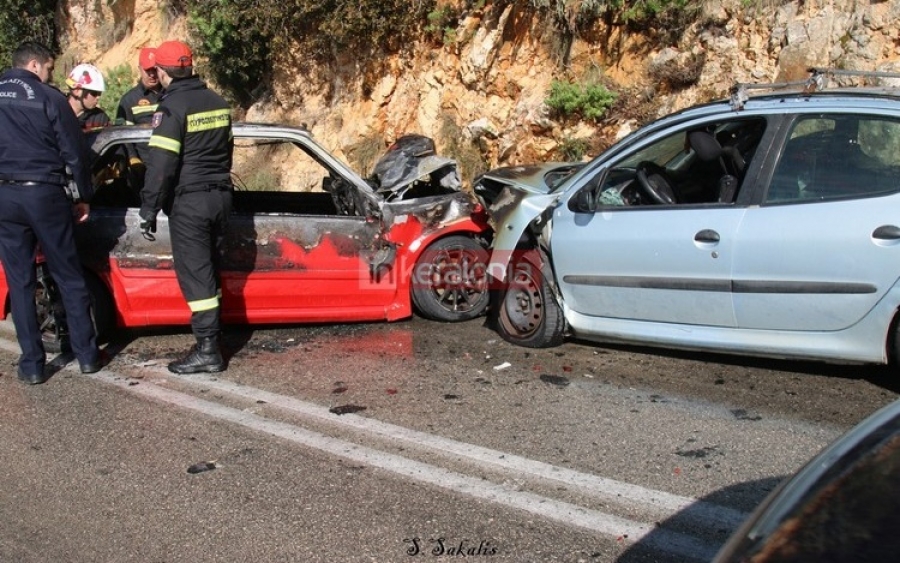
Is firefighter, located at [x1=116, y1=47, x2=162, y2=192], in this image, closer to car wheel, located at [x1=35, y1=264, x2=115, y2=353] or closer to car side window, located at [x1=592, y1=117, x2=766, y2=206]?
car wheel, located at [x1=35, y1=264, x2=115, y2=353]

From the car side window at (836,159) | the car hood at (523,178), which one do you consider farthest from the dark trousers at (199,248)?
the car side window at (836,159)

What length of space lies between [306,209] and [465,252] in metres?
1.76

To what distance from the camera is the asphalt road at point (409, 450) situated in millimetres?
3764

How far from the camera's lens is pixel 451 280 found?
686cm

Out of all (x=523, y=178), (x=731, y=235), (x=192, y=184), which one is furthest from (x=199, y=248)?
(x=731, y=235)

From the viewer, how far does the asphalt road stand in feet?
12.3

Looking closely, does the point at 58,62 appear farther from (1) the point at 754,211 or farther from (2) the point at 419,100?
(1) the point at 754,211

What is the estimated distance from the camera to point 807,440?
457 centimetres

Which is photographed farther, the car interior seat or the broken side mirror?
the broken side mirror

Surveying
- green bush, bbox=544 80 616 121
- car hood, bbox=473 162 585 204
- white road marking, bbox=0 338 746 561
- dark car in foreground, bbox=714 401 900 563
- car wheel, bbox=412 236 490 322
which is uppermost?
green bush, bbox=544 80 616 121

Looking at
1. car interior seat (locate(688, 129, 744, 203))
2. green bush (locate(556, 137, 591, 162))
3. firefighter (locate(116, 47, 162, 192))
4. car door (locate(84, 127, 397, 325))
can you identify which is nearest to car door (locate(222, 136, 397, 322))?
car door (locate(84, 127, 397, 325))

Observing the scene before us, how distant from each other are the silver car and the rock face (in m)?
3.62

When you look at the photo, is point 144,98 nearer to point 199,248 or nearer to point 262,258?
point 262,258

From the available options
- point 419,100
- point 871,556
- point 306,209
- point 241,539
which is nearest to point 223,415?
point 241,539
